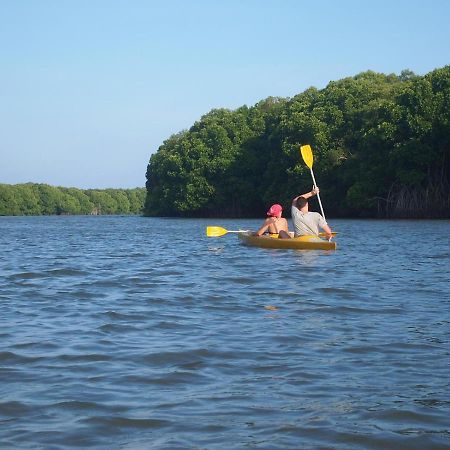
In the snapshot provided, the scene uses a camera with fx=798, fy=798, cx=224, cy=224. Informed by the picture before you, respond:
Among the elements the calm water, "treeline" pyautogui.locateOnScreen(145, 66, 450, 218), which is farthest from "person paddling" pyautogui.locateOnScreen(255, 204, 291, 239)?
"treeline" pyautogui.locateOnScreen(145, 66, 450, 218)

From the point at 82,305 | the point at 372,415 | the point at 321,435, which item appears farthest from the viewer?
the point at 82,305

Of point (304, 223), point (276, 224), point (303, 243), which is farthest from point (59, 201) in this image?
point (303, 243)

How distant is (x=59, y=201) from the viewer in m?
147

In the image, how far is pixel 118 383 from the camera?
523 cm

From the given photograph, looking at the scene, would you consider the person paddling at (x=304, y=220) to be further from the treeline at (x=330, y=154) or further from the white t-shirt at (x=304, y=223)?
the treeline at (x=330, y=154)

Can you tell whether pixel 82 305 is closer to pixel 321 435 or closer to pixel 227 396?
pixel 227 396

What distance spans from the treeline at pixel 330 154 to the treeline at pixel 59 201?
5409 cm

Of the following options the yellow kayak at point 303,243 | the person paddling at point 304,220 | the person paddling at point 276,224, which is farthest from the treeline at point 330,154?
the yellow kayak at point 303,243

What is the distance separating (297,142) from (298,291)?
51.5 metres

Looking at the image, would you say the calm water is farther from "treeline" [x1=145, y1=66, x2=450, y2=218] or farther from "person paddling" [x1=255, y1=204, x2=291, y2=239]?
"treeline" [x1=145, y1=66, x2=450, y2=218]

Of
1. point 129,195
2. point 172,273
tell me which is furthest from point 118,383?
point 129,195

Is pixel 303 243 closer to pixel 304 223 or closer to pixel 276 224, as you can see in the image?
pixel 304 223

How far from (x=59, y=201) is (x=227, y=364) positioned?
14469 cm

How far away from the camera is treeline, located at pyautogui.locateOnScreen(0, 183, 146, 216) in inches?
5354
